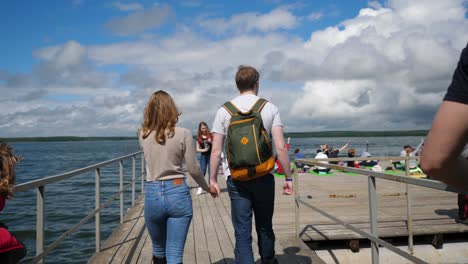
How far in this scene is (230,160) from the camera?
2.95 meters

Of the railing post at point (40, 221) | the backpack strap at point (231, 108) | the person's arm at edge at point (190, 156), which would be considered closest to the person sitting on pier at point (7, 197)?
the railing post at point (40, 221)

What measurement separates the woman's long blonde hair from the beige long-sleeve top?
35 mm

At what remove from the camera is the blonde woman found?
110 inches

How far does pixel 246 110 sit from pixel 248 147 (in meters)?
0.30

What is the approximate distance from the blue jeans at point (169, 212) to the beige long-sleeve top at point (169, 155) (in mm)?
55

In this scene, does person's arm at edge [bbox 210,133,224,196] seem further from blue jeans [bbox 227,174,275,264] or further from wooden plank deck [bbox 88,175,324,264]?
wooden plank deck [bbox 88,175,324,264]

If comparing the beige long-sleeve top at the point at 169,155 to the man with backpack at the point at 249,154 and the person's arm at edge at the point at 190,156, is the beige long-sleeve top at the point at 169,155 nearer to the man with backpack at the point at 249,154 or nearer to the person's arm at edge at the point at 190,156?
the person's arm at edge at the point at 190,156

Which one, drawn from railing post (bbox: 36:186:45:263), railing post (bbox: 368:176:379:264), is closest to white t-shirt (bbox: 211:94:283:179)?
railing post (bbox: 368:176:379:264)

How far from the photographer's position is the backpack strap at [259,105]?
300 cm

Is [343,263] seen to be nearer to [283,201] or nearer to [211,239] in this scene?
[211,239]

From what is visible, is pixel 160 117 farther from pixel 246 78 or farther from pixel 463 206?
pixel 463 206

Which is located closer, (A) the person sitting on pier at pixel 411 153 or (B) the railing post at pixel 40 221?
(B) the railing post at pixel 40 221

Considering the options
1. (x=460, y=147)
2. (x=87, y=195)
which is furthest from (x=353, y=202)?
(x=87, y=195)

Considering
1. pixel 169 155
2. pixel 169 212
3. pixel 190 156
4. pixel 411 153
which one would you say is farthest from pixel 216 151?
pixel 411 153
